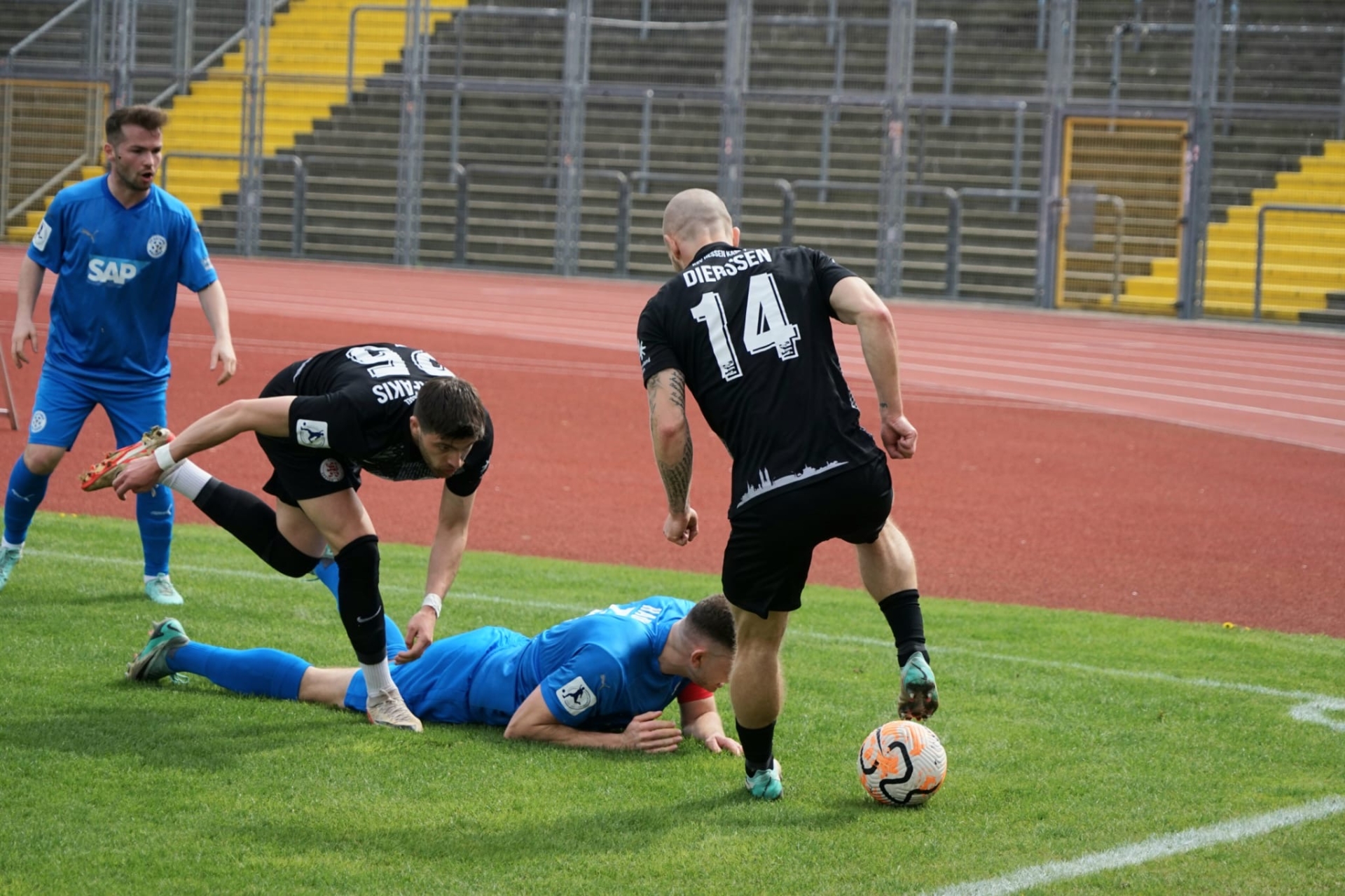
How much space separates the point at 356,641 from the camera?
18.5 ft

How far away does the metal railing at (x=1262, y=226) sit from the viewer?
2302 cm

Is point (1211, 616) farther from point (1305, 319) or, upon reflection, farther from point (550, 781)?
A: point (1305, 319)

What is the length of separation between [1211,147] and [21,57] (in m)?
22.1

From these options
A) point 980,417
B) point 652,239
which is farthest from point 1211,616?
point 652,239

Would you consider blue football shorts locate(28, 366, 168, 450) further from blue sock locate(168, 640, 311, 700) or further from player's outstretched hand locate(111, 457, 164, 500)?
player's outstretched hand locate(111, 457, 164, 500)

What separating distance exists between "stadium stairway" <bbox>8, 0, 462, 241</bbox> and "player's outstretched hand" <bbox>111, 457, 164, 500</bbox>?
2637 cm

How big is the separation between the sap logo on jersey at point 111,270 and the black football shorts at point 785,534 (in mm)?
4033

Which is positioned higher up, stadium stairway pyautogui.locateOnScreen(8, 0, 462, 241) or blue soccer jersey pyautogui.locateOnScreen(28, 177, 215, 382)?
stadium stairway pyautogui.locateOnScreen(8, 0, 462, 241)

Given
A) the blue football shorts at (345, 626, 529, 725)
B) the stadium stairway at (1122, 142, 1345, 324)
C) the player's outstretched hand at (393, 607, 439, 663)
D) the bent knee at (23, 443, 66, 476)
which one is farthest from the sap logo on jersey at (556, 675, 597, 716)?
the stadium stairway at (1122, 142, 1345, 324)

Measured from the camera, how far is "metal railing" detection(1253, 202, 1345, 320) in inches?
906

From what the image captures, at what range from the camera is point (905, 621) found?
16.9ft

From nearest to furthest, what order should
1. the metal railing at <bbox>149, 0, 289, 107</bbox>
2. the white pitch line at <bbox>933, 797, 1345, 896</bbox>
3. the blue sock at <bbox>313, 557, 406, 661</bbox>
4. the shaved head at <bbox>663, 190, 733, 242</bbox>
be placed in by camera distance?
the white pitch line at <bbox>933, 797, 1345, 896</bbox>, the shaved head at <bbox>663, 190, 733, 242</bbox>, the blue sock at <bbox>313, 557, 406, 661</bbox>, the metal railing at <bbox>149, 0, 289, 107</bbox>

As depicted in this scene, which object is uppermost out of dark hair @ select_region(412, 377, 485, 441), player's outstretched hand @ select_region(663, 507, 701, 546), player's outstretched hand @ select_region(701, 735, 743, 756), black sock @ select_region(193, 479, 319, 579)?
dark hair @ select_region(412, 377, 485, 441)

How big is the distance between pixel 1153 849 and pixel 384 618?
2.79 meters
